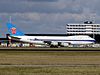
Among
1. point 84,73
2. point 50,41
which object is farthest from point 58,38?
point 84,73

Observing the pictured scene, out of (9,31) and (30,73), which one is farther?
(9,31)

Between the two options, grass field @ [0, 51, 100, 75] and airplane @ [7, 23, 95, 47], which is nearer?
grass field @ [0, 51, 100, 75]

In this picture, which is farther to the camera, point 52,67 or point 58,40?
point 58,40

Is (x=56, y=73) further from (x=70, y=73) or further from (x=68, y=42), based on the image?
(x=68, y=42)

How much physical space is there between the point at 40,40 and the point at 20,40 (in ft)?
39.2

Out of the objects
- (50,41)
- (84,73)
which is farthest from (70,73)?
(50,41)

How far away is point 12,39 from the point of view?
17388 cm

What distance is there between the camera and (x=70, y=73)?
3206 centimetres

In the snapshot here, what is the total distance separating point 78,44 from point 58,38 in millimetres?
11062

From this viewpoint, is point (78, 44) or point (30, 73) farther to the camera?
point (78, 44)

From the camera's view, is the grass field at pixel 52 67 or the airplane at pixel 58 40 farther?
the airplane at pixel 58 40

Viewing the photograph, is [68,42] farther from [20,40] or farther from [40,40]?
[20,40]

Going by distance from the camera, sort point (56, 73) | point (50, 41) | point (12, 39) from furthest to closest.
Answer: point (12, 39) → point (50, 41) → point (56, 73)

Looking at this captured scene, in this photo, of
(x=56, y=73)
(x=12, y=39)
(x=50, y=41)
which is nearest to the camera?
(x=56, y=73)
